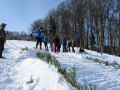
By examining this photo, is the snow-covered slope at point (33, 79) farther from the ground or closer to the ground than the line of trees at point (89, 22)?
closer to the ground

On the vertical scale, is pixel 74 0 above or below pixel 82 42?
above

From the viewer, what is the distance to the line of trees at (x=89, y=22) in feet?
156

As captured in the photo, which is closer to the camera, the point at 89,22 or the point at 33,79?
the point at 33,79

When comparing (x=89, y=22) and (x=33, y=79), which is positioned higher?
(x=89, y=22)

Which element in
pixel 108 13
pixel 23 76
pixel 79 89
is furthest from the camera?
pixel 108 13

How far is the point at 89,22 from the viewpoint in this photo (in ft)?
185

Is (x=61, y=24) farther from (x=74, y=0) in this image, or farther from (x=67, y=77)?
(x=67, y=77)

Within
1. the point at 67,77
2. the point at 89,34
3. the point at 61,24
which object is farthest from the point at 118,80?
the point at 61,24

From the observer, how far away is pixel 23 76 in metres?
10.3

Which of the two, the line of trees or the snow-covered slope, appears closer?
the snow-covered slope

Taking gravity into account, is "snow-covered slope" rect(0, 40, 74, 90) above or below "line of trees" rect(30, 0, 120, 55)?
below

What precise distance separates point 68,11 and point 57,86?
51348mm

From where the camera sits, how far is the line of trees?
4744 cm

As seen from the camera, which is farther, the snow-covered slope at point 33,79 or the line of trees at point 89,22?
the line of trees at point 89,22
